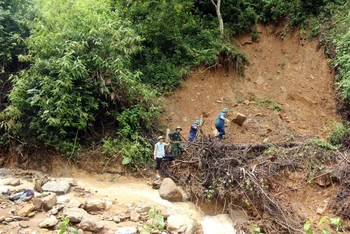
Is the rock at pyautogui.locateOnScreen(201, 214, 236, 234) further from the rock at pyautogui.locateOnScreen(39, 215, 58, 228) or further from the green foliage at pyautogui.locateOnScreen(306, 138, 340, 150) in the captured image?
the rock at pyautogui.locateOnScreen(39, 215, 58, 228)

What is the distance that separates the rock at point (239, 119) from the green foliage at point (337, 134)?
2399 millimetres

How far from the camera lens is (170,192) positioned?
713 centimetres

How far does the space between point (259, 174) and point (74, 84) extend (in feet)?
17.0

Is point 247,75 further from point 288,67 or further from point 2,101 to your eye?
point 2,101

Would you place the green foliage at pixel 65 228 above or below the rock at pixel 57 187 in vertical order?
above

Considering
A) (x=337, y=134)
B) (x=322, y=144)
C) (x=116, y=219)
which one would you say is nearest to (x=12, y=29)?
(x=116, y=219)

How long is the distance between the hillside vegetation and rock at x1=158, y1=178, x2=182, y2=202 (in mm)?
1266

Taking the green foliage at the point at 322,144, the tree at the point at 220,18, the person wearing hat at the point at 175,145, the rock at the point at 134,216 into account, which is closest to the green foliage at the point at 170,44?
the tree at the point at 220,18

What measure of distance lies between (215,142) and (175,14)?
5.45 metres

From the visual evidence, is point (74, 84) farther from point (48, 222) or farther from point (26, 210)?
point (48, 222)

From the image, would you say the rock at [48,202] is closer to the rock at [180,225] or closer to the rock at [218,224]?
the rock at [180,225]

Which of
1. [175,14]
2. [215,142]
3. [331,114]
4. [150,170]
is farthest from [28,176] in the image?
[331,114]

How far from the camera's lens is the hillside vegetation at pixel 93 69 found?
8141 millimetres

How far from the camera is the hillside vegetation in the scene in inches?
320
